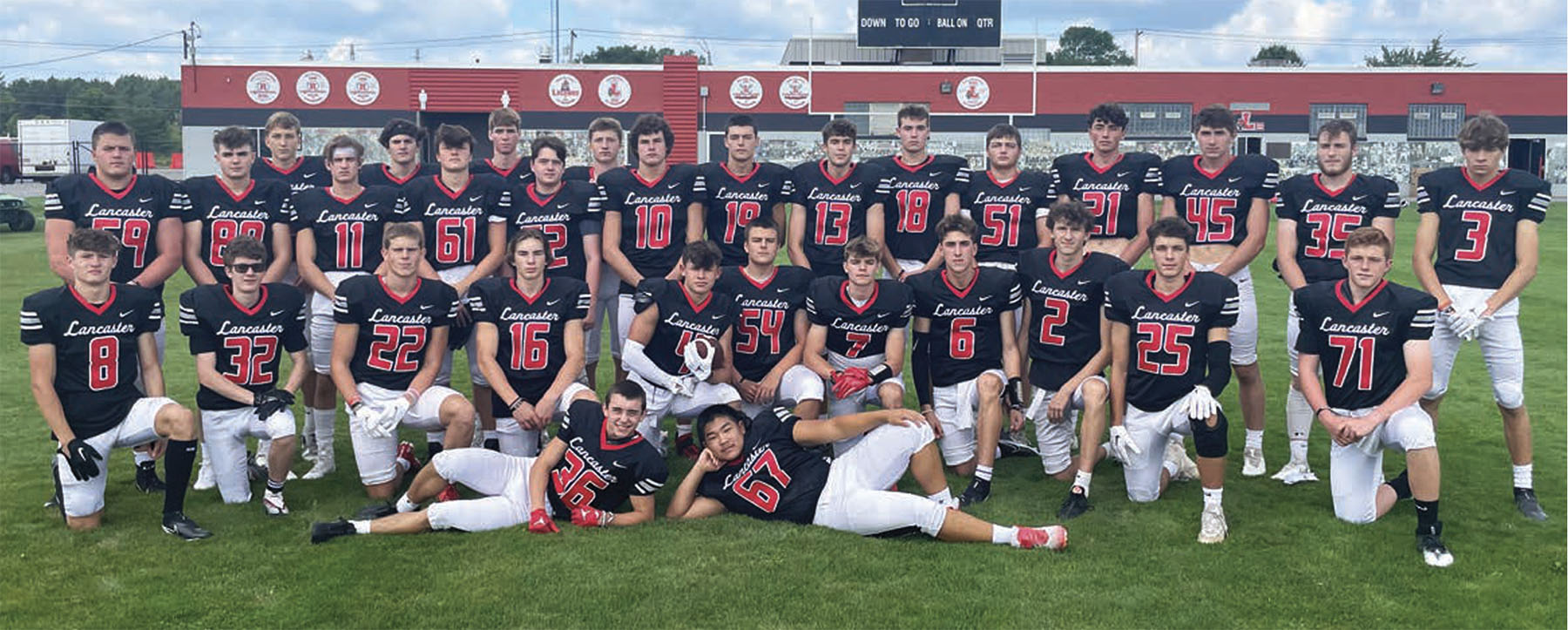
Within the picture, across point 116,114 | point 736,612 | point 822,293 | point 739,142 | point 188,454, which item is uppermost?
point 116,114

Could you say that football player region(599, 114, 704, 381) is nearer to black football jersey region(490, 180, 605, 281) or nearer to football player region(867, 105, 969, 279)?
black football jersey region(490, 180, 605, 281)

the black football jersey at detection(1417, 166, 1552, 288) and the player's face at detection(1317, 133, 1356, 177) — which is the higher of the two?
the player's face at detection(1317, 133, 1356, 177)

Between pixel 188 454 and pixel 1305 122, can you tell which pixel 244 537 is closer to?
pixel 188 454

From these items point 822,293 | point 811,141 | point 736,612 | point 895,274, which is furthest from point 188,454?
point 811,141

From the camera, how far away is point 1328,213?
6566 millimetres

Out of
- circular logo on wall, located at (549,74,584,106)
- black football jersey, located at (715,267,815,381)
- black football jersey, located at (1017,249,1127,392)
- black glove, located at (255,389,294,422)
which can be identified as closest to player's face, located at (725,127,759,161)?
black football jersey, located at (715,267,815,381)

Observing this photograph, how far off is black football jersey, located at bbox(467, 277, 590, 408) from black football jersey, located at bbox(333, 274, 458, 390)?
26cm

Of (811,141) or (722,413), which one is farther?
(811,141)

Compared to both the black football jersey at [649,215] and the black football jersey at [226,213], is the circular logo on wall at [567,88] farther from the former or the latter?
the black football jersey at [226,213]

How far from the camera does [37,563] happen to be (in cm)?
500

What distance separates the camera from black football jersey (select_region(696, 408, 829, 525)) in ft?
18.0

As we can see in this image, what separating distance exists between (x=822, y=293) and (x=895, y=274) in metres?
1.05

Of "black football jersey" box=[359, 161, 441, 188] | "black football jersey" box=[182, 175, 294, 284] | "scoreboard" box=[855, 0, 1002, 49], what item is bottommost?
"black football jersey" box=[182, 175, 294, 284]

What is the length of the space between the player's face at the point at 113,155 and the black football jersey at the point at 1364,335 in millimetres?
6593
